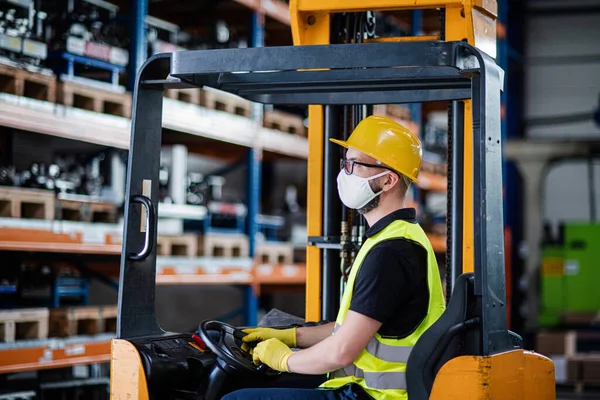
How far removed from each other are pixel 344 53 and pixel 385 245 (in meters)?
0.77

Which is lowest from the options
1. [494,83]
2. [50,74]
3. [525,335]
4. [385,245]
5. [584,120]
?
[525,335]

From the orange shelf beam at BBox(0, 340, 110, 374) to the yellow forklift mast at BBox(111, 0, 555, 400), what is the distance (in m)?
2.74

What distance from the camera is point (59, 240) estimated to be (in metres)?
7.12

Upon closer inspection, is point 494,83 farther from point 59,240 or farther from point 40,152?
point 40,152

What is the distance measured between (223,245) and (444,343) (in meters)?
5.90

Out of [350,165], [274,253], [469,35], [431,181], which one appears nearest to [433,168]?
[431,181]

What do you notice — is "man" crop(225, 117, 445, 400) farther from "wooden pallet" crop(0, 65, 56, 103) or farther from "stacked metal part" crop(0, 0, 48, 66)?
"stacked metal part" crop(0, 0, 48, 66)

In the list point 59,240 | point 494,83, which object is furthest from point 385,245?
point 59,240

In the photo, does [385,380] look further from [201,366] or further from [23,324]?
[23,324]

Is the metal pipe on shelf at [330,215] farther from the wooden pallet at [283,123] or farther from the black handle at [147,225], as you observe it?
the wooden pallet at [283,123]

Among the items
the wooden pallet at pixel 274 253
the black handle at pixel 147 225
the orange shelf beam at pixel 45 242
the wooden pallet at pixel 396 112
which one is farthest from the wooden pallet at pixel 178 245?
the black handle at pixel 147 225

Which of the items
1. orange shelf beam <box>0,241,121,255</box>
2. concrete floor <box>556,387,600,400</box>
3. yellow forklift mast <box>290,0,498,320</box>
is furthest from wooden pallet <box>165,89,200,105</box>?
concrete floor <box>556,387,600,400</box>

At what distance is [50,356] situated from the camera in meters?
7.03

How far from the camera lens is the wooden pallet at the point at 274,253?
386 inches
